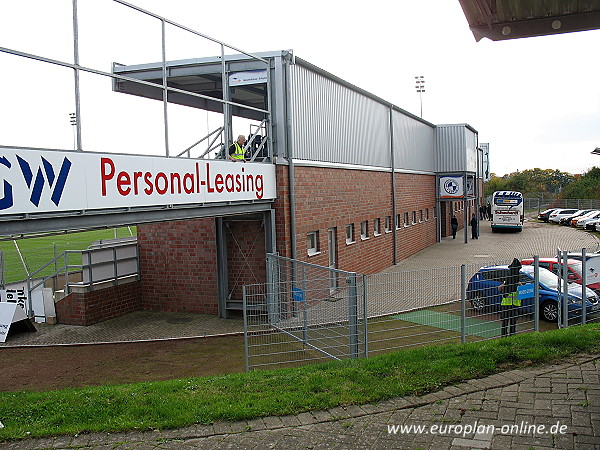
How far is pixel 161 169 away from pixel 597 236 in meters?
34.8

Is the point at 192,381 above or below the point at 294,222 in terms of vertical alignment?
below

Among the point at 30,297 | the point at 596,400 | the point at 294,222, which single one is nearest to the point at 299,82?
the point at 294,222

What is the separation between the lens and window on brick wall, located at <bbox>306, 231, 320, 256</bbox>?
1617cm

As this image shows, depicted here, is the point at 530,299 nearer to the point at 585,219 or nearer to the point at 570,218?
the point at 585,219

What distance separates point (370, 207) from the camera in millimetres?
21531

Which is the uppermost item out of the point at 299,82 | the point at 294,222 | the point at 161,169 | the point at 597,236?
the point at 299,82

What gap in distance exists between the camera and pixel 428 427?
5.41m

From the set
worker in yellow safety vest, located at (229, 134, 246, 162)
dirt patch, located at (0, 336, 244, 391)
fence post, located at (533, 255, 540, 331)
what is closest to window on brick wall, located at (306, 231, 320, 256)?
worker in yellow safety vest, located at (229, 134, 246, 162)

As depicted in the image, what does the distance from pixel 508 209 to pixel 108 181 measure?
121 feet

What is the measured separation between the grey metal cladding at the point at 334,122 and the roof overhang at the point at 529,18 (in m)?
9.33

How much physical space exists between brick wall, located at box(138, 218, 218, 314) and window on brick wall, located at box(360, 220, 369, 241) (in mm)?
7152

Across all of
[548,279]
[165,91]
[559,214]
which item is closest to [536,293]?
[548,279]

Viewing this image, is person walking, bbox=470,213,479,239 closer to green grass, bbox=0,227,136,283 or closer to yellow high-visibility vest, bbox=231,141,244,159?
green grass, bbox=0,227,136,283

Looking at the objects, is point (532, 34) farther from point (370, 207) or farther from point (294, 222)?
point (370, 207)
